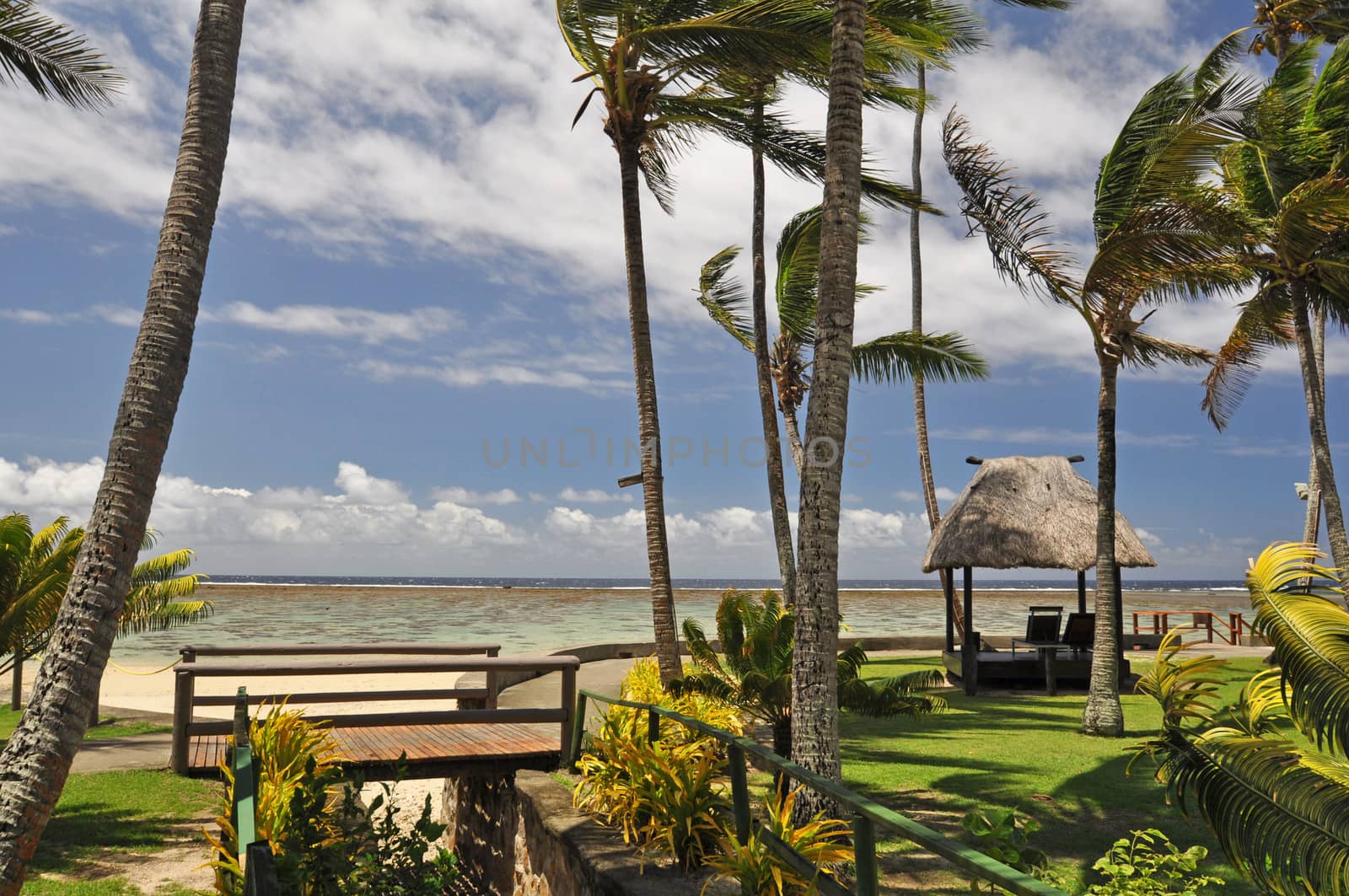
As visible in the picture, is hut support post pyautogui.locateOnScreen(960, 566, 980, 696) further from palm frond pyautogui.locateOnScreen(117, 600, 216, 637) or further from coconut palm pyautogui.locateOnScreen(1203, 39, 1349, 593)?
palm frond pyautogui.locateOnScreen(117, 600, 216, 637)

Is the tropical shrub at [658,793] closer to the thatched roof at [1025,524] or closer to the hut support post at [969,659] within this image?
the hut support post at [969,659]

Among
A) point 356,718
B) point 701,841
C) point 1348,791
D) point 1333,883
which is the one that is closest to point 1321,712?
point 1348,791

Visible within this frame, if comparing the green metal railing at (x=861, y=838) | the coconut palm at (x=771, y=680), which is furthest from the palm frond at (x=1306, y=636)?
the coconut palm at (x=771, y=680)

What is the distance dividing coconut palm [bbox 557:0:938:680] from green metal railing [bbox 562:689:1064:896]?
4010mm

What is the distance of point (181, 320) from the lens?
5094mm

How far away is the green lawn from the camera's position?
21.1 feet

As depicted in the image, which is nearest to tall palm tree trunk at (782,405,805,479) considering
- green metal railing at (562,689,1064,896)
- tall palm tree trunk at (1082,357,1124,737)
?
tall palm tree trunk at (1082,357,1124,737)

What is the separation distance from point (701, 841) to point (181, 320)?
412 cm

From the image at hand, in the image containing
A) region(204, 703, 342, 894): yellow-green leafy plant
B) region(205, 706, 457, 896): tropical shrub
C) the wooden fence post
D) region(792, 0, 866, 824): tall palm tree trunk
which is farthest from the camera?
the wooden fence post

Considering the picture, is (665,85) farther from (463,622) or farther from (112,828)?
(463,622)

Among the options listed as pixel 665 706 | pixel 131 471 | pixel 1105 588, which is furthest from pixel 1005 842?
pixel 1105 588

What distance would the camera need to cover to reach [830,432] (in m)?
6.02

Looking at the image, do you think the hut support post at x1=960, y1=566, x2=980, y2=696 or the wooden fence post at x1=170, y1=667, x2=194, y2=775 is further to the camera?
the hut support post at x1=960, y1=566, x2=980, y2=696

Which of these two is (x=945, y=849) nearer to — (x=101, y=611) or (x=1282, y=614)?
(x=1282, y=614)
